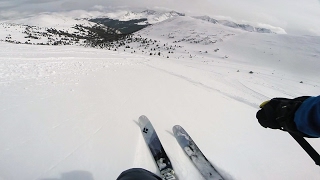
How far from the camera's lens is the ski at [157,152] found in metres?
2.83

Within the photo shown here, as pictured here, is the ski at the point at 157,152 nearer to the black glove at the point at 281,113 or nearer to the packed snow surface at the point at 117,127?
the packed snow surface at the point at 117,127

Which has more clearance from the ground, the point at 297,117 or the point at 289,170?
the point at 297,117

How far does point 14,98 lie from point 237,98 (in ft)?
22.0

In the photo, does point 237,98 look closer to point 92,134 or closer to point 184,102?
point 184,102

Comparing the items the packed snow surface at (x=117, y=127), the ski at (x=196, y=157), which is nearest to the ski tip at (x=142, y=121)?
the packed snow surface at (x=117, y=127)

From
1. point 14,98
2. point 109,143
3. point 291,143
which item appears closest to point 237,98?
point 291,143

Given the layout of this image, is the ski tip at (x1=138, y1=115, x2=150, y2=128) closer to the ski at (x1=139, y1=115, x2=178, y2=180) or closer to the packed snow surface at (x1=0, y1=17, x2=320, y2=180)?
the ski at (x1=139, y1=115, x2=178, y2=180)

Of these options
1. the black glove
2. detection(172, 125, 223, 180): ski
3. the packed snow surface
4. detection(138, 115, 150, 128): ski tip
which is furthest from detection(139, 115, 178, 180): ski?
the black glove

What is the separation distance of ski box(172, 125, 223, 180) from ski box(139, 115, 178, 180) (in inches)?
16.7

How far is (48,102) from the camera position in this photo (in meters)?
4.59

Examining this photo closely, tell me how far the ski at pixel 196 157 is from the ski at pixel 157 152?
16.7 inches

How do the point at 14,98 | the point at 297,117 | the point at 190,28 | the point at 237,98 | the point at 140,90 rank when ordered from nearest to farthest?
the point at 297,117 < the point at 14,98 < the point at 140,90 < the point at 237,98 < the point at 190,28

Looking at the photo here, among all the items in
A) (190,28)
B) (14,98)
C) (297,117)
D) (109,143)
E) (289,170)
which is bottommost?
(289,170)

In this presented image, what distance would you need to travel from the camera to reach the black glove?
64.1 inches
